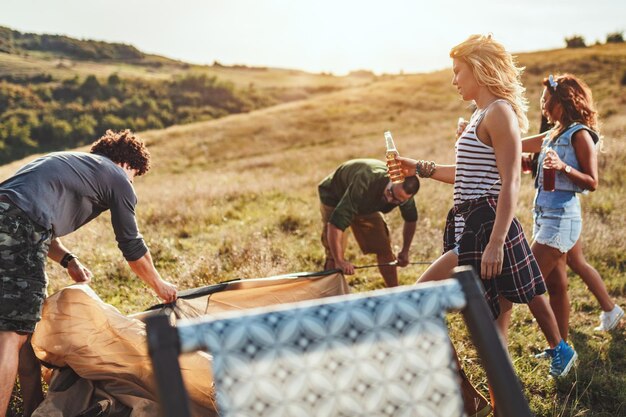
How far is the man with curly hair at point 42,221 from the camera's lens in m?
3.02

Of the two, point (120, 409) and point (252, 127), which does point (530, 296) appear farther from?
point (252, 127)

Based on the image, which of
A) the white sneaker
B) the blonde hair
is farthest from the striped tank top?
the white sneaker

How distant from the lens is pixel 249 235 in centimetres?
817

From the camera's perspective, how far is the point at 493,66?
3.12 m

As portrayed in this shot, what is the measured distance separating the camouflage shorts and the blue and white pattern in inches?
80.8

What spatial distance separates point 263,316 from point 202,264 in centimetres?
497

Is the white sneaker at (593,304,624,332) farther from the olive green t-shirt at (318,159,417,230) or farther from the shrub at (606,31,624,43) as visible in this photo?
the shrub at (606,31,624,43)

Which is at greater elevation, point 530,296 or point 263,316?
point 263,316

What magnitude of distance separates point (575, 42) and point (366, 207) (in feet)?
181

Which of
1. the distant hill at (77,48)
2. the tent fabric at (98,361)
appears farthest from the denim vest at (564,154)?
the distant hill at (77,48)

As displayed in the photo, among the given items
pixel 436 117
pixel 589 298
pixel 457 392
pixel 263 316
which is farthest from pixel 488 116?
pixel 436 117

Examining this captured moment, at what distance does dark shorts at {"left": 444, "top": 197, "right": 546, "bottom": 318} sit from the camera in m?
3.25

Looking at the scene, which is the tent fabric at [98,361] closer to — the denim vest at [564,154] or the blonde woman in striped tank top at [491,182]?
the blonde woman in striped tank top at [491,182]

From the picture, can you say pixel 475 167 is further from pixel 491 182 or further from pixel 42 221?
pixel 42 221
